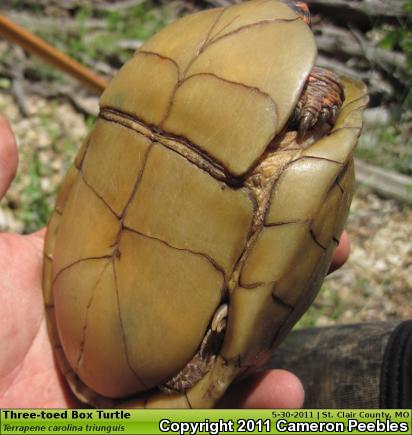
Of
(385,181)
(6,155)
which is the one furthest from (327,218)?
(385,181)

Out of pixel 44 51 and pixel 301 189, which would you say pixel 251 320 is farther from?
pixel 44 51

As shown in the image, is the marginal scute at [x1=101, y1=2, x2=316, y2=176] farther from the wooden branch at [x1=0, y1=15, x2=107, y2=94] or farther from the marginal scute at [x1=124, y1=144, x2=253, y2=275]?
the wooden branch at [x1=0, y1=15, x2=107, y2=94]

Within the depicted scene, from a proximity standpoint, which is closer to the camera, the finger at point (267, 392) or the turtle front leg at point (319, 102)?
the turtle front leg at point (319, 102)

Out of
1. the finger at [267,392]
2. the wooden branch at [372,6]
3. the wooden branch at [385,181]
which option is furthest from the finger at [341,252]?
the wooden branch at [372,6]

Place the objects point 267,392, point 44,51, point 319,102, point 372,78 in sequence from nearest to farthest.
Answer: point 319,102
point 267,392
point 44,51
point 372,78

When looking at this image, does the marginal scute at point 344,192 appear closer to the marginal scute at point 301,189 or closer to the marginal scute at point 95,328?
the marginal scute at point 301,189

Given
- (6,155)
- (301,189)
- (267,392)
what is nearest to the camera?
(301,189)
